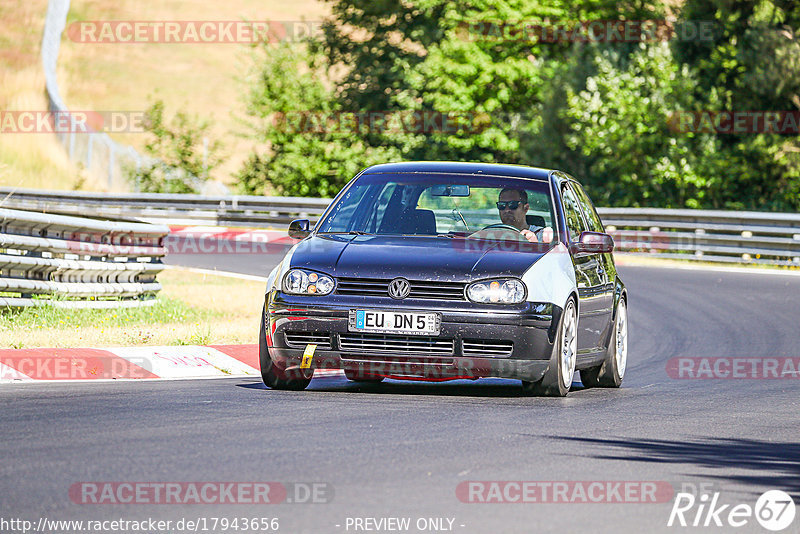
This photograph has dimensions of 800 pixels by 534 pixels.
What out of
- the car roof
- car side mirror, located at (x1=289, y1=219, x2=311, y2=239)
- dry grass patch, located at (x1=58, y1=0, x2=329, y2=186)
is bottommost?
car side mirror, located at (x1=289, y1=219, x2=311, y2=239)

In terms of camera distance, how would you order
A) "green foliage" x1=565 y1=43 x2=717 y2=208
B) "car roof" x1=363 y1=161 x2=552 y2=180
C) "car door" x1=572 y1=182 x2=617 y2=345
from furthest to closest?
"green foliage" x1=565 y1=43 x2=717 y2=208
"car door" x1=572 y1=182 x2=617 y2=345
"car roof" x1=363 y1=161 x2=552 y2=180

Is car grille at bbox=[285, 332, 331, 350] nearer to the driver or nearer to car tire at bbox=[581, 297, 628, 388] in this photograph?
the driver

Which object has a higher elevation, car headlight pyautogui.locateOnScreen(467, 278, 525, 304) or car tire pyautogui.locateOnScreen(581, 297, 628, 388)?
car headlight pyautogui.locateOnScreen(467, 278, 525, 304)

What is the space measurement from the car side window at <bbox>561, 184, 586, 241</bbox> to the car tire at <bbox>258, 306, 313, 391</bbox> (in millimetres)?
2336

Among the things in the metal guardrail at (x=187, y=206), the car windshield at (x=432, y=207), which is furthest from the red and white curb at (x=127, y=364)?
the metal guardrail at (x=187, y=206)

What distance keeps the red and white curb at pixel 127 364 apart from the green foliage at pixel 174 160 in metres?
36.8

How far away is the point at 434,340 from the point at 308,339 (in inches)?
34.3

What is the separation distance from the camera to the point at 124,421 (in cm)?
810

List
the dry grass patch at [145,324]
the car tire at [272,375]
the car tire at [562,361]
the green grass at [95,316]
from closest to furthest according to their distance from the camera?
the car tire at [562,361], the car tire at [272,375], the dry grass patch at [145,324], the green grass at [95,316]

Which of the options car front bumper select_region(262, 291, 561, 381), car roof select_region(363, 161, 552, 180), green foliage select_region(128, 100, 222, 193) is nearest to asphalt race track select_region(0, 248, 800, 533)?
car front bumper select_region(262, 291, 561, 381)

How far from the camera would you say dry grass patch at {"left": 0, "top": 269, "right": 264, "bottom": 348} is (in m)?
12.5

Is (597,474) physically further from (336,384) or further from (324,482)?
(336,384)

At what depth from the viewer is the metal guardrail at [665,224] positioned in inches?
1135

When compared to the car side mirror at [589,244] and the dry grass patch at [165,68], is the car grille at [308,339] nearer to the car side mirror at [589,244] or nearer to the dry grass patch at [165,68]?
the car side mirror at [589,244]
